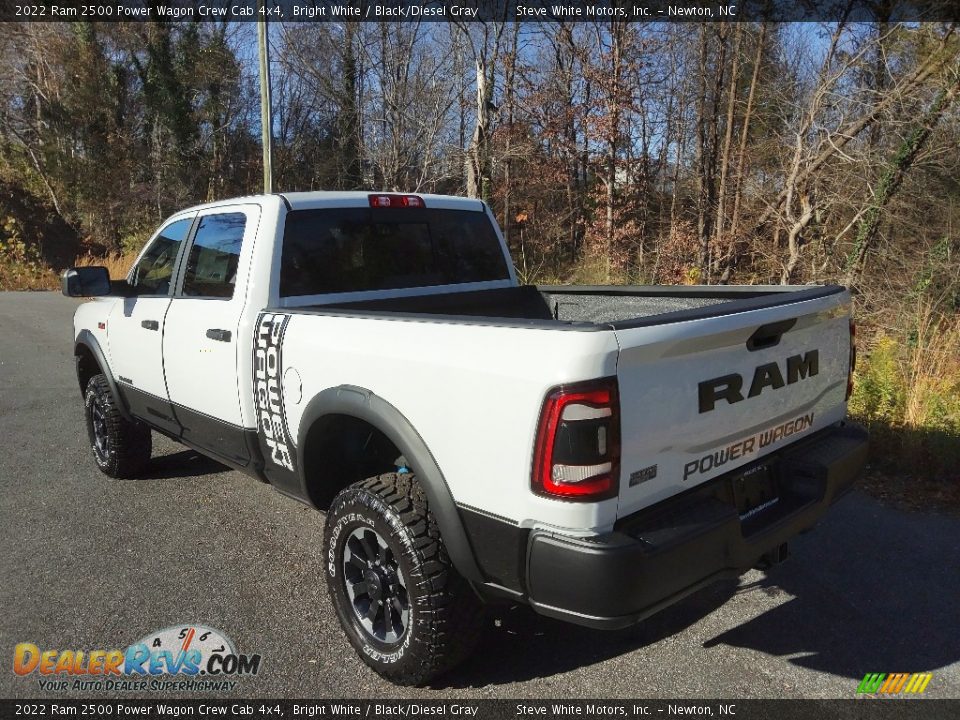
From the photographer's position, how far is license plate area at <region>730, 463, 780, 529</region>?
258 cm

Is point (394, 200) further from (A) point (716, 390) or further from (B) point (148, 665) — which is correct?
(B) point (148, 665)

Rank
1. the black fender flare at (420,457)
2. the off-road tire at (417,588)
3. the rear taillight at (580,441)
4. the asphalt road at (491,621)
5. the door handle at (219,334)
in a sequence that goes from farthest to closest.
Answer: the door handle at (219,334) < the asphalt road at (491,621) < the off-road tire at (417,588) < the black fender flare at (420,457) < the rear taillight at (580,441)

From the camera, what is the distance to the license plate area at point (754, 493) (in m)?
2.58

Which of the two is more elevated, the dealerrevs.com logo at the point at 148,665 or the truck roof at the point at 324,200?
the truck roof at the point at 324,200

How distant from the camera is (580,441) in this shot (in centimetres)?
204

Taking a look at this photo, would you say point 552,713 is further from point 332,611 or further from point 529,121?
point 529,121

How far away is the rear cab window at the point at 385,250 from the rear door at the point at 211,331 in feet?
0.85

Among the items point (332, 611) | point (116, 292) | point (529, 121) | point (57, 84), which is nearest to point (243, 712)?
point (332, 611)

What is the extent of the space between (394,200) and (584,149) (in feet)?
43.0

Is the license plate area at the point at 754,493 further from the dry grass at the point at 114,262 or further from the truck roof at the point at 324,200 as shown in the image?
the dry grass at the point at 114,262

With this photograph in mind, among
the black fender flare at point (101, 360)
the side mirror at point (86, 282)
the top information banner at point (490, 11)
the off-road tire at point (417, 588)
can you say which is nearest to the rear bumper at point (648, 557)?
the off-road tire at point (417, 588)

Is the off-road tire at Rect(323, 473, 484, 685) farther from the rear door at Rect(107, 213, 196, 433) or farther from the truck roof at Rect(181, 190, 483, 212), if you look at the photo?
the rear door at Rect(107, 213, 196, 433)

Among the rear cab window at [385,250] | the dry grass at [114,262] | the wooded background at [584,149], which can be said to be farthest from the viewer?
the dry grass at [114,262]

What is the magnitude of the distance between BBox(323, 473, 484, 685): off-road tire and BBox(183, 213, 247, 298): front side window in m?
1.54
